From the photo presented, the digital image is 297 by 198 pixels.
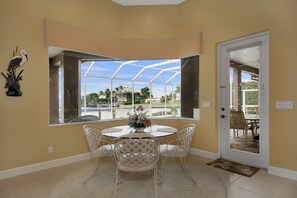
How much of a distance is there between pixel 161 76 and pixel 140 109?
263 centimetres

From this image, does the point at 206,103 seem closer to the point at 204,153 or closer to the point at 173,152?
the point at 204,153

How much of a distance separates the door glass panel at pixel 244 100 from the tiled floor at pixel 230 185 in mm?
660

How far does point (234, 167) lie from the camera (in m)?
3.36

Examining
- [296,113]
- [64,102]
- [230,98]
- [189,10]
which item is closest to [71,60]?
[64,102]

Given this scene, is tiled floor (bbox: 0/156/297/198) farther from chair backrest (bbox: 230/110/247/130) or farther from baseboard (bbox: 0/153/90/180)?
chair backrest (bbox: 230/110/247/130)

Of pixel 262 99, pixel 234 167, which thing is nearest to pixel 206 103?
pixel 262 99

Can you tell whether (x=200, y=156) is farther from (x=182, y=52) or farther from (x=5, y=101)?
(x=5, y=101)

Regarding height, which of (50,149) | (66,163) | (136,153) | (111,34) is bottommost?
(66,163)

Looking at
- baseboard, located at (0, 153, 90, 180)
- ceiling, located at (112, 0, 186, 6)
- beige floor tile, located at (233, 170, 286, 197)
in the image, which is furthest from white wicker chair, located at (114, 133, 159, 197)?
ceiling, located at (112, 0, 186, 6)

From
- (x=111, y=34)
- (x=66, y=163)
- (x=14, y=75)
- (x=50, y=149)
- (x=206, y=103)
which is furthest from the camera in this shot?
(x=111, y=34)

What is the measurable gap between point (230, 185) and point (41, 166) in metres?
3.28

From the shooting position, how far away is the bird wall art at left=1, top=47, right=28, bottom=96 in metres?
3.06

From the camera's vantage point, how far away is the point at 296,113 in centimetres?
281

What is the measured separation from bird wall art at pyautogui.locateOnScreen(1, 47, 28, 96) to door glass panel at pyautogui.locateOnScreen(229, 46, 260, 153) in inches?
158
